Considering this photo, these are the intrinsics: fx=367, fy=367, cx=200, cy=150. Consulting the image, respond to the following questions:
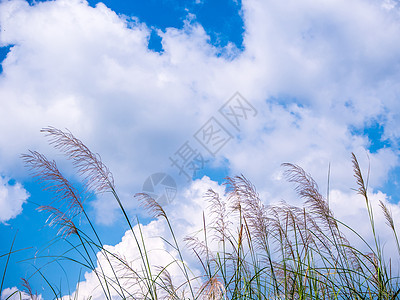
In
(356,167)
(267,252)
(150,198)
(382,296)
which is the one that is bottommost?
(382,296)

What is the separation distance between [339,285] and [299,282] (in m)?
0.41

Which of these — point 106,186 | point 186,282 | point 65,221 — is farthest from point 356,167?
point 65,221

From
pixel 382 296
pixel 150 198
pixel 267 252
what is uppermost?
pixel 150 198

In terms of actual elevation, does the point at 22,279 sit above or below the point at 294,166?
below

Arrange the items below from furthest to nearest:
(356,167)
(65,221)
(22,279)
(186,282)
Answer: (22,279), (356,167), (186,282), (65,221)

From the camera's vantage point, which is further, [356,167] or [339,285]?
[356,167]

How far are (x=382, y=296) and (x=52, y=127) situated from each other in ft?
10.7

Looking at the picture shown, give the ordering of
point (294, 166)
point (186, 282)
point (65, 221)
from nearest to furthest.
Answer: point (65, 221) → point (186, 282) → point (294, 166)

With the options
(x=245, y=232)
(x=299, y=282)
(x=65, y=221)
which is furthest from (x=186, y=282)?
(x=65, y=221)


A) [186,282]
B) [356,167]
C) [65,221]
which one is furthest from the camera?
[356,167]

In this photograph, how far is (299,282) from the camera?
3236 mm

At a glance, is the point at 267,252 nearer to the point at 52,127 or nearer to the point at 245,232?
the point at 245,232

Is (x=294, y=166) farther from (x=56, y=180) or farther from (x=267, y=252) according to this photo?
(x=56, y=180)

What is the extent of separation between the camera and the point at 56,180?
324 centimetres
